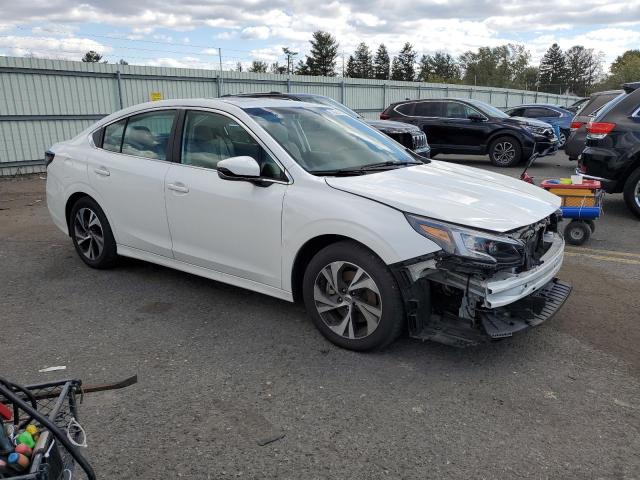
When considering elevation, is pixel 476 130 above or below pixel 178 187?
below

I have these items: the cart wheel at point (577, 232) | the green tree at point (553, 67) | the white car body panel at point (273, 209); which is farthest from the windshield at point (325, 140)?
the green tree at point (553, 67)

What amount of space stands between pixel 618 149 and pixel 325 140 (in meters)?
4.97

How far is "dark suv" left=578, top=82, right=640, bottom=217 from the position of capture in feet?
23.9

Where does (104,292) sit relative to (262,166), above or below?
below

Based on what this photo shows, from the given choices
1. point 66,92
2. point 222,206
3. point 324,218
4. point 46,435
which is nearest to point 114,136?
point 222,206

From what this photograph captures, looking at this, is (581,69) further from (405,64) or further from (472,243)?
(472,243)

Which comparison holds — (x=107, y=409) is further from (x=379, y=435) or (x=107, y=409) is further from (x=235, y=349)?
(x=379, y=435)

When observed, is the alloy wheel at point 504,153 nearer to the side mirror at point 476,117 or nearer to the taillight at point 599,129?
the side mirror at point 476,117

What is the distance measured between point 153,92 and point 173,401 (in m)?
12.6

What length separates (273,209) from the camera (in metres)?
3.78

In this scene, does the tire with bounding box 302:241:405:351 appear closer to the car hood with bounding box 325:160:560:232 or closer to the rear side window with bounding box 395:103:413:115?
the car hood with bounding box 325:160:560:232

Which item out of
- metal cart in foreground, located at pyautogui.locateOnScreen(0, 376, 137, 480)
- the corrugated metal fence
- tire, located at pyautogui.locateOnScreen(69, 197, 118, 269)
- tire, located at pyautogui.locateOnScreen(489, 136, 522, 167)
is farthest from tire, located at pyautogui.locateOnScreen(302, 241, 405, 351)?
tire, located at pyautogui.locateOnScreen(489, 136, 522, 167)

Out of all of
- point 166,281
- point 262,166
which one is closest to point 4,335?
point 166,281

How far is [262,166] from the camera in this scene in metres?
3.95
